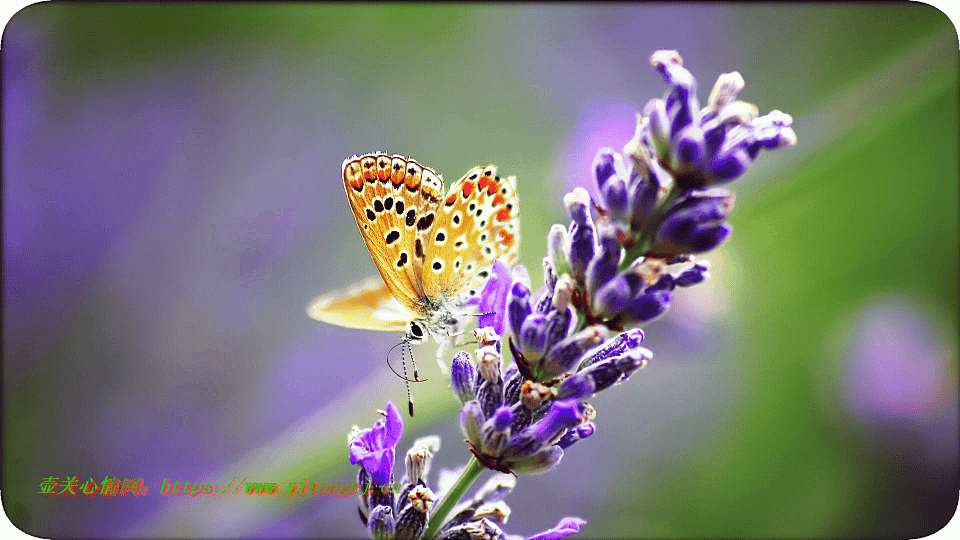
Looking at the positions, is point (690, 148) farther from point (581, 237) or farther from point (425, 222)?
point (425, 222)

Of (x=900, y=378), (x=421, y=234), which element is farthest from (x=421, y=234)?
(x=900, y=378)

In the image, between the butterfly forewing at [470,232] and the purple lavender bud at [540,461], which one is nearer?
the purple lavender bud at [540,461]

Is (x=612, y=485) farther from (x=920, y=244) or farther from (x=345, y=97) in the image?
(x=345, y=97)

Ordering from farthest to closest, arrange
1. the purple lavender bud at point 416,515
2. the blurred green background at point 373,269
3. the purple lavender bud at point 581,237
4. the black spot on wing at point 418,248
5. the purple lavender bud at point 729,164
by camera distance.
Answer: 1. the blurred green background at point 373,269
2. the black spot on wing at point 418,248
3. the purple lavender bud at point 416,515
4. the purple lavender bud at point 581,237
5. the purple lavender bud at point 729,164

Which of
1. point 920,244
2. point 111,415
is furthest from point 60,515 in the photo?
point 920,244

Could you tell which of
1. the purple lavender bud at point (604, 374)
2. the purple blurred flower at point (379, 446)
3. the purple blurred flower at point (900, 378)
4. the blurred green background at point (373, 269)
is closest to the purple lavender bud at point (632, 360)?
the purple lavender bud at point (604, 374)

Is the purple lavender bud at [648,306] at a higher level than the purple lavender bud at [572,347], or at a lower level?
higher

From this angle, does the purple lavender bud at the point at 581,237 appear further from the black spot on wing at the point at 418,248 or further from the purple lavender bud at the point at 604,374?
the black spot on wing at the point at 418,248
